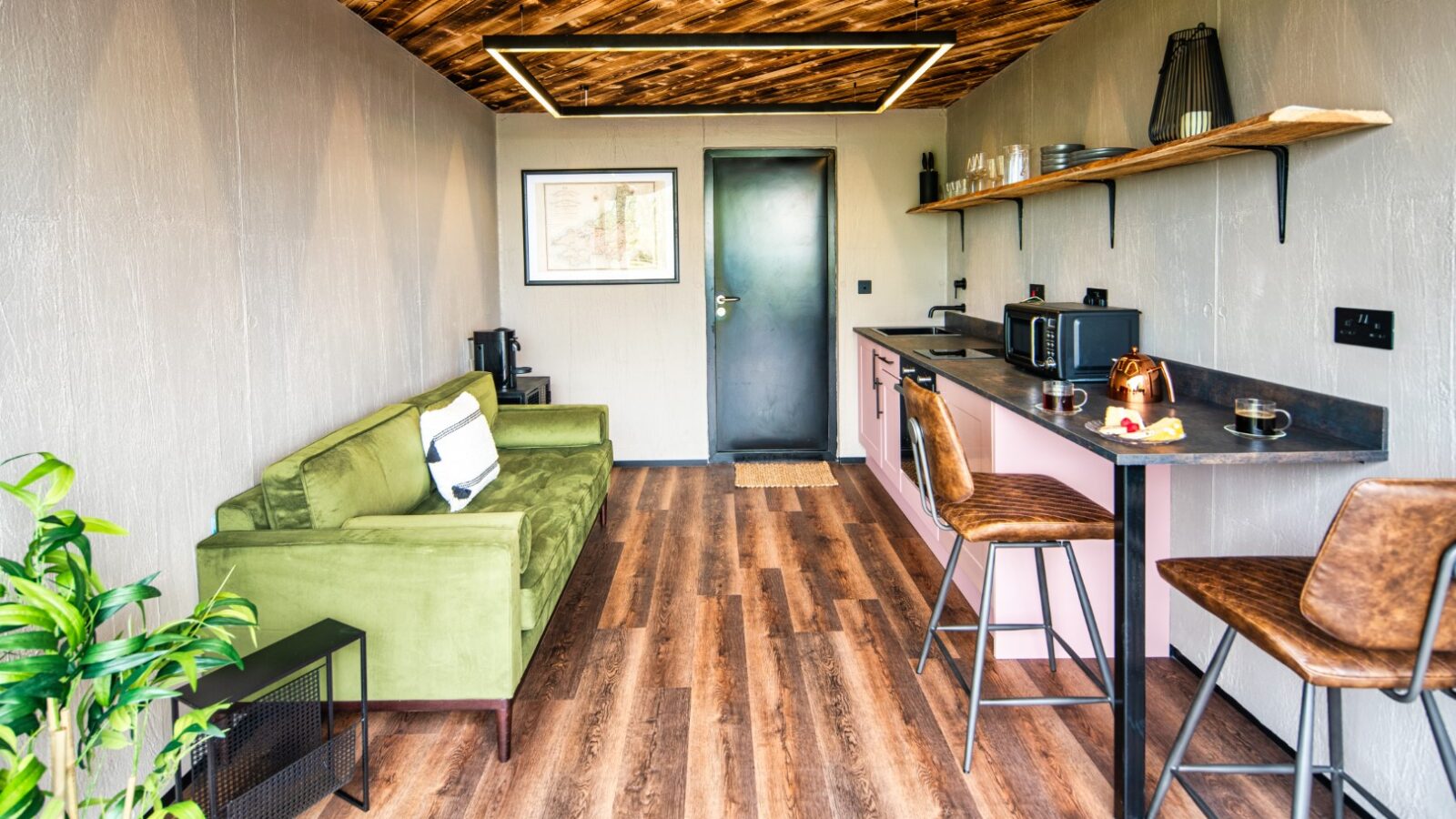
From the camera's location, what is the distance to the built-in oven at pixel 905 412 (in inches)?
174

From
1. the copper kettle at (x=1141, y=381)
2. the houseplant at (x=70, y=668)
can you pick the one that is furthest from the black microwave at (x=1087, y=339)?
the houseplant at (x=70, y=668)

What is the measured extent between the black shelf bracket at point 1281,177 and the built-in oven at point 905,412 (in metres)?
1.74

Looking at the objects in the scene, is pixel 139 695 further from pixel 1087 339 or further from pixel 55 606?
pixel 1087 339

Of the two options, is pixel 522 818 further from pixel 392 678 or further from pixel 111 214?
pixel 111 214

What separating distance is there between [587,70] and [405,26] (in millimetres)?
1090

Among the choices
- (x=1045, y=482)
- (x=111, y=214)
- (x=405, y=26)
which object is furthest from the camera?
(x=405, y=26)

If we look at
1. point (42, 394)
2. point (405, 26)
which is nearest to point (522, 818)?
point (42, 394)

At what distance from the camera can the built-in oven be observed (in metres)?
4.43

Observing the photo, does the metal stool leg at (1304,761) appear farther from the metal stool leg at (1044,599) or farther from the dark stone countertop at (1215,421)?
the metal stool leg at (1044,599)

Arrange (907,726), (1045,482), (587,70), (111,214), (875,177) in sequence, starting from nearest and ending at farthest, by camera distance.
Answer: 1. (111,214)
2. (907,726)
3. (1045,482)
4. (587,70)
5. (875,177)

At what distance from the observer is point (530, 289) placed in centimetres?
676

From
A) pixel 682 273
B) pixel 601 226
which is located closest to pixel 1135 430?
pixel 682 273

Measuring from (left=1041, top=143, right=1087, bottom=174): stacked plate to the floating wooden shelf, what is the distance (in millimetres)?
56

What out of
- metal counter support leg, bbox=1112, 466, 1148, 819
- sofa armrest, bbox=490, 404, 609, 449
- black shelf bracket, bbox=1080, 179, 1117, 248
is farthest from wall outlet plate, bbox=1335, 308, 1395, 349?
sofa armrest, bbox=490, 404, 609, 449
